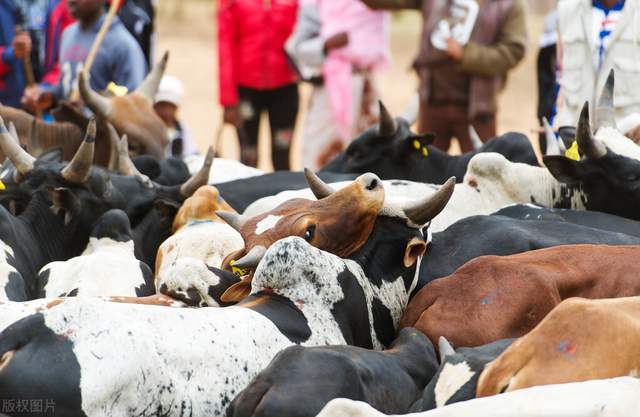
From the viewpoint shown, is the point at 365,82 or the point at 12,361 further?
the point at 365,82

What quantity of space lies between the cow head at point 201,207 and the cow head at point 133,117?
6.43ft

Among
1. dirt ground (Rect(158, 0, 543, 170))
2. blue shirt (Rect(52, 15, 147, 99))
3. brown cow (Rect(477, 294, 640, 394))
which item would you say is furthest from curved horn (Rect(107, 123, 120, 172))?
dirt ground (Rect(158, 0, 543, 170))

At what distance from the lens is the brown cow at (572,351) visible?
2.86 m

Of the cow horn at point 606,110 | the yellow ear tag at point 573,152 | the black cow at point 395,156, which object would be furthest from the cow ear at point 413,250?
the black cow at point 395,156

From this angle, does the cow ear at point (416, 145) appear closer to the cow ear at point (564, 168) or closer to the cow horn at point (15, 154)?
the cow ear at point (564, 168)

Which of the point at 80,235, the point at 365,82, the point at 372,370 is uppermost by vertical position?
the point at 372,370

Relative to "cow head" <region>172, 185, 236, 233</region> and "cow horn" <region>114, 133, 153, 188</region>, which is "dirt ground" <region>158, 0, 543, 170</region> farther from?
"cow head" <region>172, 185, 236, 233</region>

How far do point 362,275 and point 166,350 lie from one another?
759 millimetres

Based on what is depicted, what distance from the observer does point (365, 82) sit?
30.4 ft

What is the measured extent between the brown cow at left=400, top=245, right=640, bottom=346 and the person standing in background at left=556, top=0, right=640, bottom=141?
2.72m

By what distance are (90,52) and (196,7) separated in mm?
21587

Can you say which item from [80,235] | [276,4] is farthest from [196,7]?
[80,235]

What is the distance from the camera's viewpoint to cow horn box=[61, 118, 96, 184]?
4746 millimetres

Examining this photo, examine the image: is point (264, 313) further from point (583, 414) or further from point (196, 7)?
point (196, 7)
